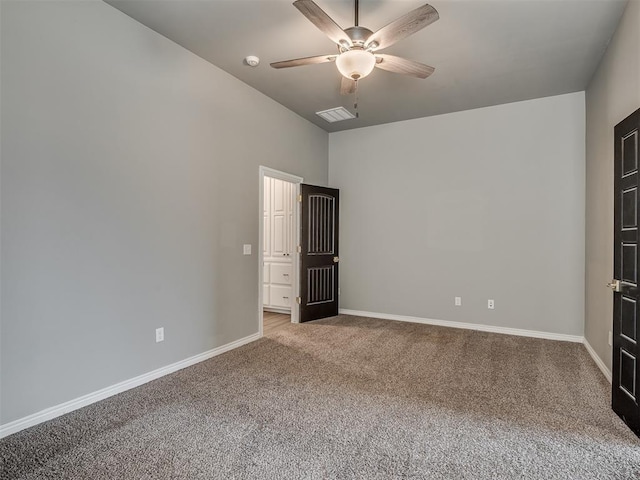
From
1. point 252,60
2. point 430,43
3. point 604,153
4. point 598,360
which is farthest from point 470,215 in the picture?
point 252,60

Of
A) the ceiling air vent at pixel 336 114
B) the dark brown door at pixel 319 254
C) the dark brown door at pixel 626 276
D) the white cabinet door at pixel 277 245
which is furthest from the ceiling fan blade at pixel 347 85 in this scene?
the white cabinet door at pixel 277 245

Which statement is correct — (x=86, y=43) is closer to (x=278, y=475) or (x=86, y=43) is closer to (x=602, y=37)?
(x=278, y=475)

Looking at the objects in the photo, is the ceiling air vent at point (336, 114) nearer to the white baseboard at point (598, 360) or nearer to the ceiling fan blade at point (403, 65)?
the ceiling fan blade at point (403, 65)

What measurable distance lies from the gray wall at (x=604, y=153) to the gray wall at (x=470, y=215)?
0.28 meters

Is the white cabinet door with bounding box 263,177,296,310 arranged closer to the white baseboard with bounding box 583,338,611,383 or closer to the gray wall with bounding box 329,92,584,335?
the gray wall with bounding box 329,92,584,335

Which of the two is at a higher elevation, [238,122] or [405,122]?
[405,122]

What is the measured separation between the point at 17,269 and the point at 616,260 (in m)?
3.96

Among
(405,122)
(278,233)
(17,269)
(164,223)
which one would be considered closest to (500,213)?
(405,122)

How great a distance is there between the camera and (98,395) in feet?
8.39

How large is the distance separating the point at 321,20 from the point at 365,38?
0.40m

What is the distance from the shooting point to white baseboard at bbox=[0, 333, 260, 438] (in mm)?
2146

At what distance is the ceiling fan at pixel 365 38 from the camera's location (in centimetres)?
205

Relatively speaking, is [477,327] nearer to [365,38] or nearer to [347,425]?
[347,425]

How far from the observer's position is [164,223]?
120 inches
